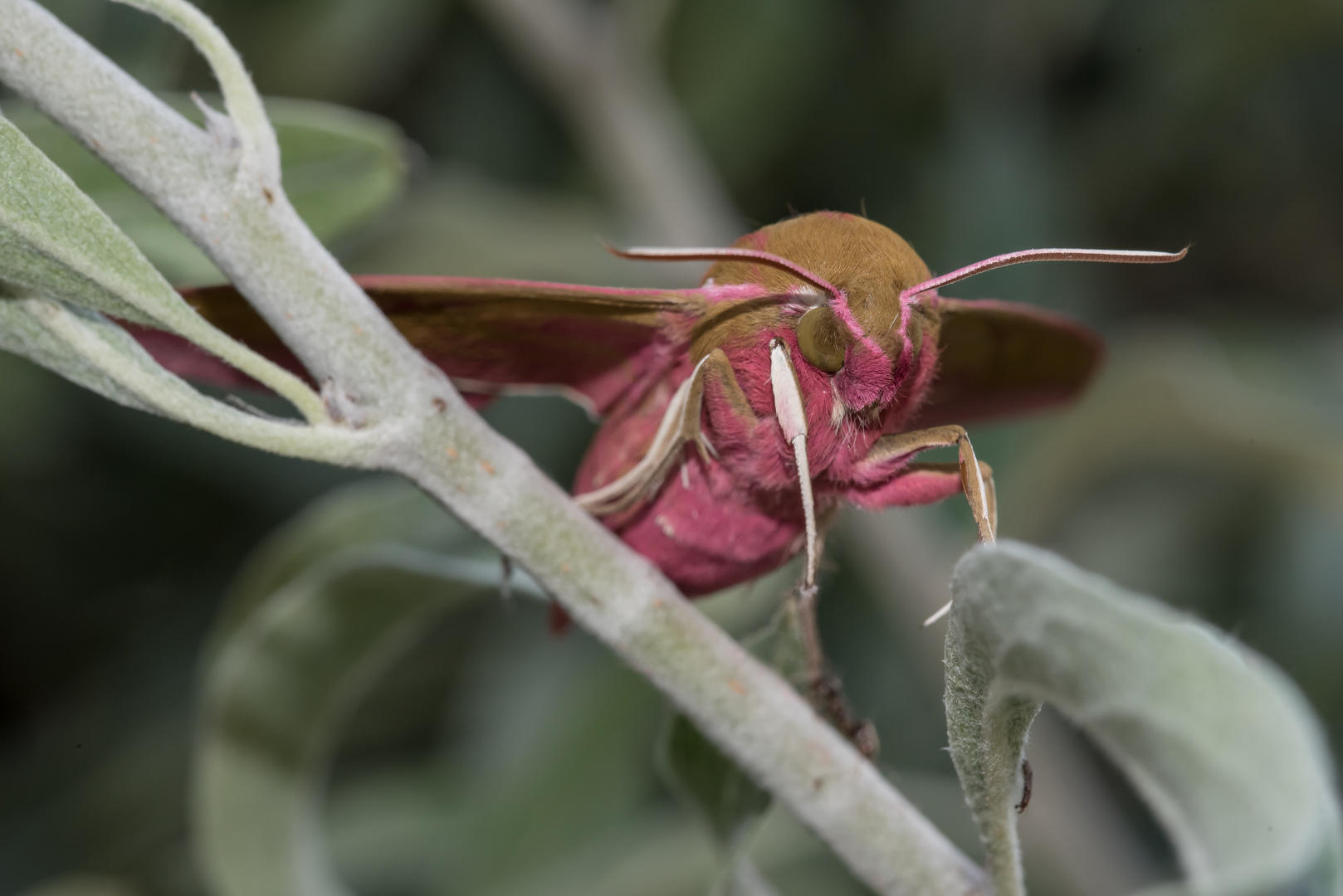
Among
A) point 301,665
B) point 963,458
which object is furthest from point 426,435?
point 301,665

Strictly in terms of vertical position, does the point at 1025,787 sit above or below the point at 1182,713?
below

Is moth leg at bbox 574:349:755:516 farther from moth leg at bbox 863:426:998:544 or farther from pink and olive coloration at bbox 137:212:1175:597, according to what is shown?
moth leg at bbox 863:426:998:544

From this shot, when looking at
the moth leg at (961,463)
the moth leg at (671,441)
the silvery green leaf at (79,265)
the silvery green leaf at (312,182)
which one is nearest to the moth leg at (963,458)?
the moth leg at (961,463)

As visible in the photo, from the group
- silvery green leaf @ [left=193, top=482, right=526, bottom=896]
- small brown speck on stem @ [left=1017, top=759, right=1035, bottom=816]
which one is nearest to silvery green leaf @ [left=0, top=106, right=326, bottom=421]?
silvery green leaf @ [left=193, top=482, right=526, bottom=896]

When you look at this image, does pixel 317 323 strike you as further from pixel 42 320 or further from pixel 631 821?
pixel 631 821

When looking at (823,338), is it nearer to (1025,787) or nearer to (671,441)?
(671,441)

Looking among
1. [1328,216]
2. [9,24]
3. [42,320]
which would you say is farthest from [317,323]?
[1328,216]
